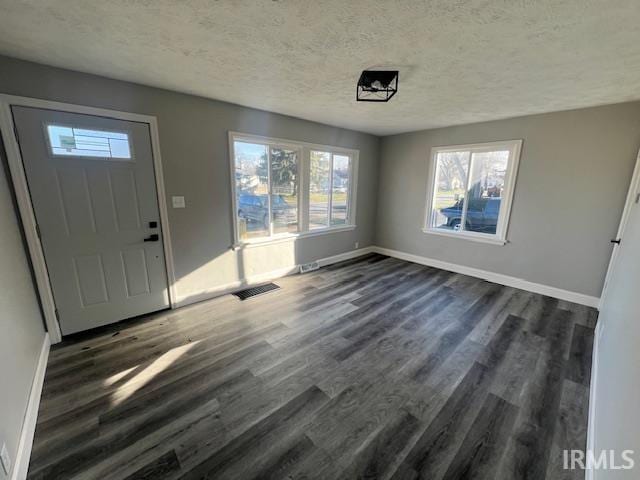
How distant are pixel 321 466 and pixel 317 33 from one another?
8.64ft

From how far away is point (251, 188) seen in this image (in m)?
3.63

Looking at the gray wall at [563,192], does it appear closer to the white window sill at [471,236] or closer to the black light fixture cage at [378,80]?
the white window sill at [471,236]

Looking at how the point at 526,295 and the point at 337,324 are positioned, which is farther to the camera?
the point at 526,295

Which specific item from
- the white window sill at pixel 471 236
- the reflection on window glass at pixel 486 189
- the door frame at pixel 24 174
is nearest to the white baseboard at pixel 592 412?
the white window sill at pixel 471 236

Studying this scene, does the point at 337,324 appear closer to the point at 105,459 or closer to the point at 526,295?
the point at 105,459

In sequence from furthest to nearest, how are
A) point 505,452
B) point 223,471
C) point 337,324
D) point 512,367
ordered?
point 337,324
point 512,367
point 505,452
point 223,471

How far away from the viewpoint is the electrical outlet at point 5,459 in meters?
1.18

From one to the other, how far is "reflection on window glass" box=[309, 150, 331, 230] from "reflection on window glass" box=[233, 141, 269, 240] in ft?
2.89

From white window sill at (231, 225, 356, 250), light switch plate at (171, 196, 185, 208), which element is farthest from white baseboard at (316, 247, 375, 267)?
light switch plate at (171, 196, 185, 208)

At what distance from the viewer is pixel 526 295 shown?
3.65 meters

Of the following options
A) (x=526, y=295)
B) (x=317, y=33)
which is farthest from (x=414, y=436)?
(x=526, y=295)

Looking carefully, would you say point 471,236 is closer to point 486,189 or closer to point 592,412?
point 486,189

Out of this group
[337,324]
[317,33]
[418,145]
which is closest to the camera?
[317,33]

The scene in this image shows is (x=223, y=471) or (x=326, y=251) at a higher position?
(x=326, y=251)
